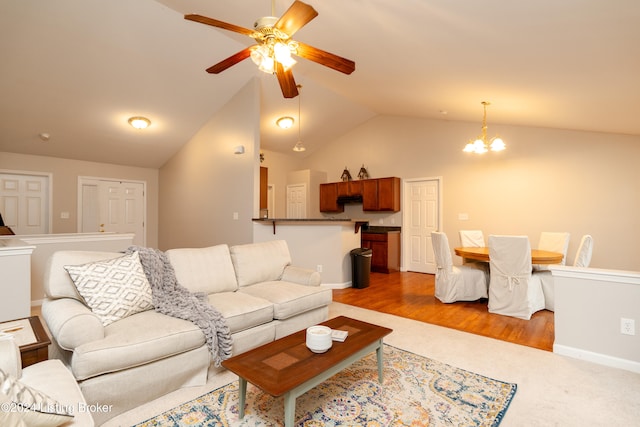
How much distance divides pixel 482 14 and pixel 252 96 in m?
3.55

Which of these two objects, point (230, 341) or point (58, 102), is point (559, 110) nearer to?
point (230, 341)

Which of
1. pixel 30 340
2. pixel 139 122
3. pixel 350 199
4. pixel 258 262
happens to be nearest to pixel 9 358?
pixel 30 340

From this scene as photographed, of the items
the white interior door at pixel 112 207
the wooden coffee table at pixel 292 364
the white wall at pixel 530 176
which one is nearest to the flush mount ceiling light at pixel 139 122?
the white interior door at pixel 112 207

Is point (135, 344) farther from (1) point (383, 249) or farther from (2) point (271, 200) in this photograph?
(2) point (271, 200)

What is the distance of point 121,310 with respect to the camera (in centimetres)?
219

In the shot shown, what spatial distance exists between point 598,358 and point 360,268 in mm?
2982

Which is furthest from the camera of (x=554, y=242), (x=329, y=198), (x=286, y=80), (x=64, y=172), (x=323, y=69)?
(x=329, y=198)

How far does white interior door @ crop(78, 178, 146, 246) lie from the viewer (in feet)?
20.6

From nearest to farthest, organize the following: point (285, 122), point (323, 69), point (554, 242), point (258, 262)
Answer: point (258, 262)
point (554, 242)
point (323, 69)
point (285, 122)

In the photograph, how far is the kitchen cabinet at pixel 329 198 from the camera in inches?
301

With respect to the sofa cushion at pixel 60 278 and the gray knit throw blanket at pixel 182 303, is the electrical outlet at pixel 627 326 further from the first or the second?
the sofa cushion at pixel 60 278

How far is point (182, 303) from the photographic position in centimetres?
246

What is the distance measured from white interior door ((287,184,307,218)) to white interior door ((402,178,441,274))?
2.39 meters

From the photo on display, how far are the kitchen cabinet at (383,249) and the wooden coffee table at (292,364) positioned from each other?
4336 millimetres
